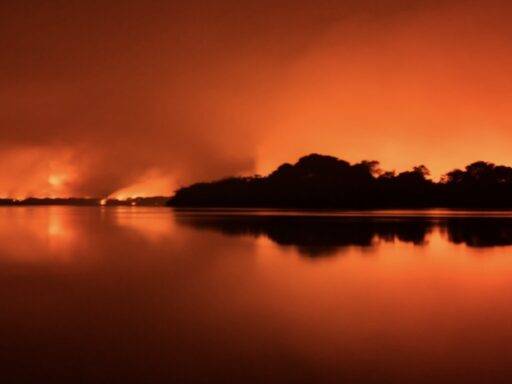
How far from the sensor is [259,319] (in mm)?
9148

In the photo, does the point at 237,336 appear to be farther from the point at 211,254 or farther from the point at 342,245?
the point at 342,245

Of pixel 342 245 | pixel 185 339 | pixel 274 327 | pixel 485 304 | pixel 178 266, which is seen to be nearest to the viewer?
pixel 185 339

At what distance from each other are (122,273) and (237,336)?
26.4 ft

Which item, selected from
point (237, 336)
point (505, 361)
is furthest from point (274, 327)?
point (505, 361)

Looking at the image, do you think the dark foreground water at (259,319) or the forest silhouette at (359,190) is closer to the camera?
the dark foreground water at (259,319)

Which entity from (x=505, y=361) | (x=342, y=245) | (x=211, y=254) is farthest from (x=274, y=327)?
(x=342, y=245)

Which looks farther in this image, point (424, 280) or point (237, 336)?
point (424, 280)

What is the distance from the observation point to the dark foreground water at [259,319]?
640 cm

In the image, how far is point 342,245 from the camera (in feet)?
72.2

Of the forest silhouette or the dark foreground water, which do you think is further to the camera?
the forest silhouette

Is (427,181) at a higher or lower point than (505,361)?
higher

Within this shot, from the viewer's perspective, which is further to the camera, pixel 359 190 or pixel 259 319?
pixel 359 190

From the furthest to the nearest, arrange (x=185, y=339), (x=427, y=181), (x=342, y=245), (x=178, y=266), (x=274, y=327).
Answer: (x=427, y=181)
(x=342, y=245)
(x=178, y=266)
(x=274, y=327)
(x=185, y=339)

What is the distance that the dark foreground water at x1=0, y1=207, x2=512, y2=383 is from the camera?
6.40 m
